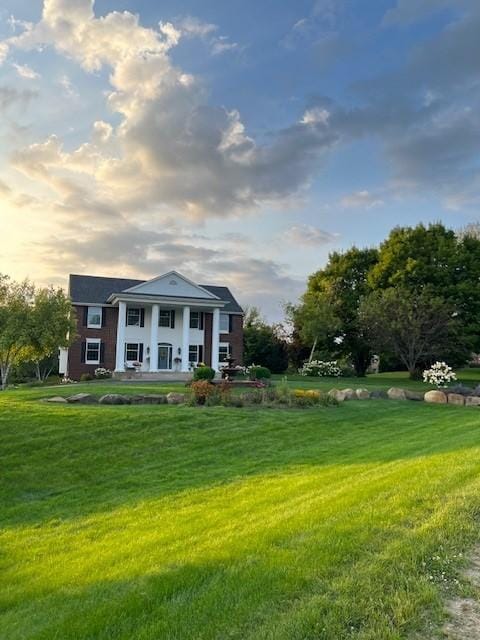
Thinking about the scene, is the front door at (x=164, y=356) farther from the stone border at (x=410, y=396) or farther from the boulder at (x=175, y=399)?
the boulder at (x=175, y=399)

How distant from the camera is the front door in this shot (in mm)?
35844

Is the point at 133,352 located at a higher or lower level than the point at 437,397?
higher

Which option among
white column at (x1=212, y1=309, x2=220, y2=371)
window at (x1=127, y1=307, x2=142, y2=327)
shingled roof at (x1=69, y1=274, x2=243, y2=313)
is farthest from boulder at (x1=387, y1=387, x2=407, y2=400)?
window at (x1=127, y1=307, x2=142, y2=327)

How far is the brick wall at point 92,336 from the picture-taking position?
111 ft

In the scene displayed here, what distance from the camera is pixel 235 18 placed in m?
12.6

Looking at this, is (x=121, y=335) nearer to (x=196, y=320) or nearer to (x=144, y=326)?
(x=144, y=326)

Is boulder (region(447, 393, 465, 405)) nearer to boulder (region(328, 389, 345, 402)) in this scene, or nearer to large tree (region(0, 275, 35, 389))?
boulder (region(328, 389, 345, 402))

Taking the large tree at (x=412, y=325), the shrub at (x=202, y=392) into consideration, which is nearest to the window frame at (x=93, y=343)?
the large tree at (x=412, y=325)

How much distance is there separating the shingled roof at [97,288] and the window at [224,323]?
0.51m

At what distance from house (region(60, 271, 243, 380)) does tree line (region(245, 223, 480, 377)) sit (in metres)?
6.64

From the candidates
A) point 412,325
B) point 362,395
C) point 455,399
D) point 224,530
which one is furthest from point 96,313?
point 224,530

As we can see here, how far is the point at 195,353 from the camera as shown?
36.8 metres

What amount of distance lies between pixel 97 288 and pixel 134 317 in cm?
352

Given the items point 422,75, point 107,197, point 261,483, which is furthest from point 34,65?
point 261,483
